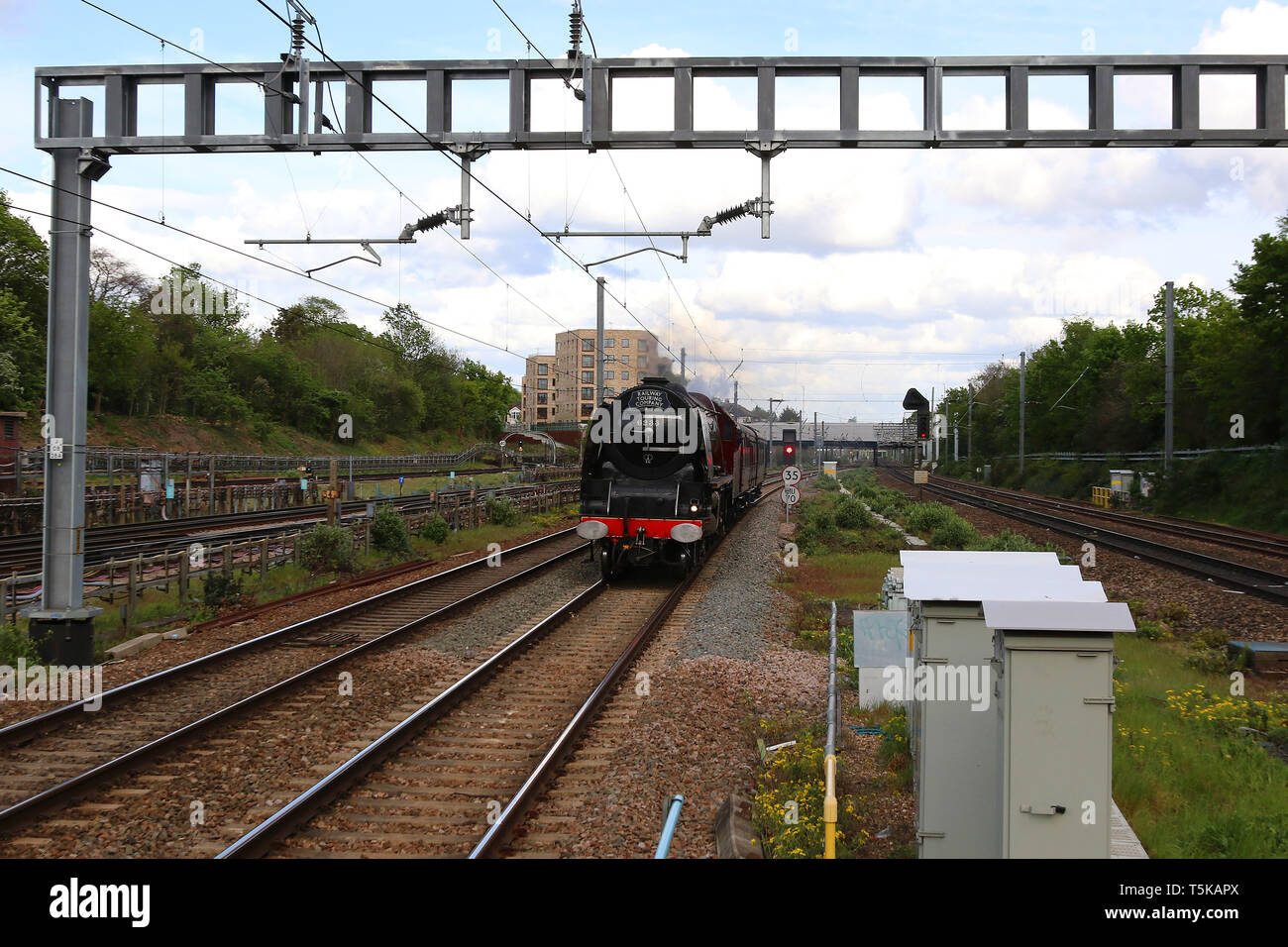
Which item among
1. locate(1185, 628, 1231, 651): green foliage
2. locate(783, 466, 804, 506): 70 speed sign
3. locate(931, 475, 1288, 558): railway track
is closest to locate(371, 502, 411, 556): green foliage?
locate(783, 466, 804, 506): 70 speed sign

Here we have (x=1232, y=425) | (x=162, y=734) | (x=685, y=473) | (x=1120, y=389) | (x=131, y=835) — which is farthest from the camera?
(x=1120, y=389)

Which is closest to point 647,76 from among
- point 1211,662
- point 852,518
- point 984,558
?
point 984,558

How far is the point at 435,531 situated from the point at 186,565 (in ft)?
30.1

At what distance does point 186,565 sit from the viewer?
47.7ft

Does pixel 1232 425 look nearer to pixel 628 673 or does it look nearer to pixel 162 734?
pixel 628 673

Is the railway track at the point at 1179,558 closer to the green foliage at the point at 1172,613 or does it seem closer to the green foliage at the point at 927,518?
the green foliage at the point at 1172,613

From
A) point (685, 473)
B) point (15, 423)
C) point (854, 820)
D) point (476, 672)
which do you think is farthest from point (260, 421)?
point (854, 820)

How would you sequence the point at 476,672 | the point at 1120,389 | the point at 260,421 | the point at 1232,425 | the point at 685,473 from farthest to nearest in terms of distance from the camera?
the point at 260,421
the point at 1120,389
the point at 1232,425
the point at 685,473
the point at 476,672

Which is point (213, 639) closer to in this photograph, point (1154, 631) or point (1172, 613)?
point (1154, 631)

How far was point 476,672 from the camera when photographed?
982 cm

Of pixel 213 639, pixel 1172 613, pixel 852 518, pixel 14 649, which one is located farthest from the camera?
pixel 852 518

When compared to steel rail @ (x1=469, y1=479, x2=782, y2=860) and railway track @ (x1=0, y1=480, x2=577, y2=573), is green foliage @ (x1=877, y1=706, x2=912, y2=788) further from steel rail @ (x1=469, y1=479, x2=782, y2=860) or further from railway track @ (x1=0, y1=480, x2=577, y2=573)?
railway track @ (x1=0, y1=480, x2=577, y2=573)
